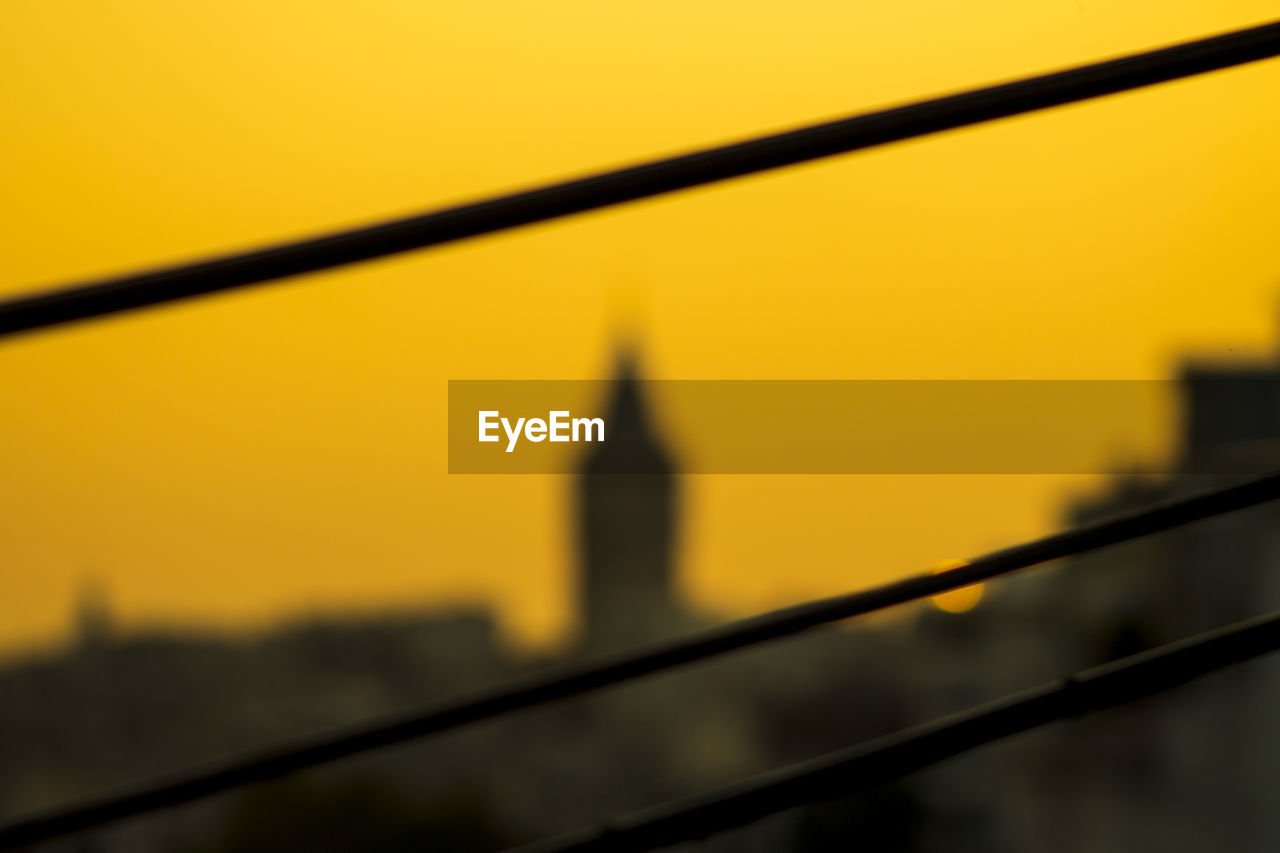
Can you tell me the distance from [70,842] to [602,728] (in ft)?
305

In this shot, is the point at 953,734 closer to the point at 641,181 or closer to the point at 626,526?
the point at 641,181

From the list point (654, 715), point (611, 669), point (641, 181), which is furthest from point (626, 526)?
point (641, 181)

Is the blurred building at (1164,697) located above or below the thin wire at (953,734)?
below

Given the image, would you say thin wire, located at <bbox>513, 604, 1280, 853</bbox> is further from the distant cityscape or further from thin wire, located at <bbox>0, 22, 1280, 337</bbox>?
the distant cityscape

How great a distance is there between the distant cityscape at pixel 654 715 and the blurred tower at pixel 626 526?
143 millimetres

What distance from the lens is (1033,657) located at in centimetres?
7850

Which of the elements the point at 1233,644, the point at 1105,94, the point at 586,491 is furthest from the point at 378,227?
the point at 586,491

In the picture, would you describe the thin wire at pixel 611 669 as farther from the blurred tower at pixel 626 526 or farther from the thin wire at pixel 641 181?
the blurred tower at pixel 626 526

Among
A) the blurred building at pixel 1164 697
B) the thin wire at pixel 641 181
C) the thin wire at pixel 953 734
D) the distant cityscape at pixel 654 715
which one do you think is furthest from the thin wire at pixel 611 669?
the distant cityscape at pixel 654 715

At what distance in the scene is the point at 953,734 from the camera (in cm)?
112

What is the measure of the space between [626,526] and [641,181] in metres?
94.5

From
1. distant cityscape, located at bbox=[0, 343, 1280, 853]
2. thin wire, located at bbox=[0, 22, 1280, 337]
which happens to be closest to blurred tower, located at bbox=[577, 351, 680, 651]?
distant cityscape, located at bbox=[0, 343, 1280, 853]

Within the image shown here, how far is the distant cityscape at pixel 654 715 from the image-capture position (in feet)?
243

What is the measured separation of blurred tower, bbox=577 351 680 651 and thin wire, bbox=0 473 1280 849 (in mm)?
88182
